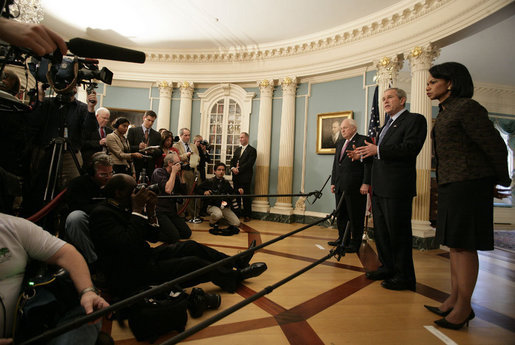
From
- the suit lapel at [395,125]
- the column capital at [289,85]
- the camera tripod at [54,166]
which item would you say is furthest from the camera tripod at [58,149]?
the column capital at [289,85]

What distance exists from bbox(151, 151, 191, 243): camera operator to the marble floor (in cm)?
116

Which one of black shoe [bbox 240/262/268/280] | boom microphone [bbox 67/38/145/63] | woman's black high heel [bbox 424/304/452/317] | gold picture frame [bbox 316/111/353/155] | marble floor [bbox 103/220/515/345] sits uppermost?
gold picture frame [bbox 316/111/353/155]

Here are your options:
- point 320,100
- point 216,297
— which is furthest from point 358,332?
point 320,100

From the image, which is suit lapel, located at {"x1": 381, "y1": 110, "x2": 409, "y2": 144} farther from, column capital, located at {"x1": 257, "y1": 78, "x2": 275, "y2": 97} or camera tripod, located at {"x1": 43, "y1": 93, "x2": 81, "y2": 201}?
column capital, located at {"x1": 257, "y1": 78, "x2": 275, "y2": 97}

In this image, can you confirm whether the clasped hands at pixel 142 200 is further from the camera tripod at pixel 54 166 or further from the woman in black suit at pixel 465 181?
the woman in black suit at pixel 465 181

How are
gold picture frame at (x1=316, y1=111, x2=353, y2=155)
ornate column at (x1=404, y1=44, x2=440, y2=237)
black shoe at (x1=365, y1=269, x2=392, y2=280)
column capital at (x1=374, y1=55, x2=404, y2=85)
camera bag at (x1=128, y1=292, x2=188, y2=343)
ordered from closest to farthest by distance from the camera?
camera bag at (x1=128, y1=292, x2=188, y2=343), black shoe at (x1=365, y1=269, x2=392, y2=280), ornate column at (x1=404, y1=44, x2=440, y2=237), column capital at (x1=374, y1=55, x2=404, y2=85), gold picture frame at (x1=316, y1=111, x2=353, y2=155)

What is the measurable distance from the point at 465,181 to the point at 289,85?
5.29 metres

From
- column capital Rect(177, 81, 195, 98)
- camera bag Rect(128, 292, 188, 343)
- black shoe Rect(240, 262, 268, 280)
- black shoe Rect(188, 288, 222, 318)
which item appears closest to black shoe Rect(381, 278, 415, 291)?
black shoe Rect(240, 262, 268, 280)

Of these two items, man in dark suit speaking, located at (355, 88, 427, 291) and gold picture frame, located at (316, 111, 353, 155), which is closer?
man in dark suit speaking, located at (355, 88, 427, 291)

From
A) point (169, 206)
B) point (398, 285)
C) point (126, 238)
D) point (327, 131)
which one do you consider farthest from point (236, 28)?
point (398, 285)

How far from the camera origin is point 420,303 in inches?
76.5

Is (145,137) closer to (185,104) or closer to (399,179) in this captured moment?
(185,104)

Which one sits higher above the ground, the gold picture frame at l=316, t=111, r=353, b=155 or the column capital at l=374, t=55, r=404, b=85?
the column capital at l=374, t=55, r=404, b=85

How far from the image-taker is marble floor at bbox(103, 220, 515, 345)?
4.79 feet
